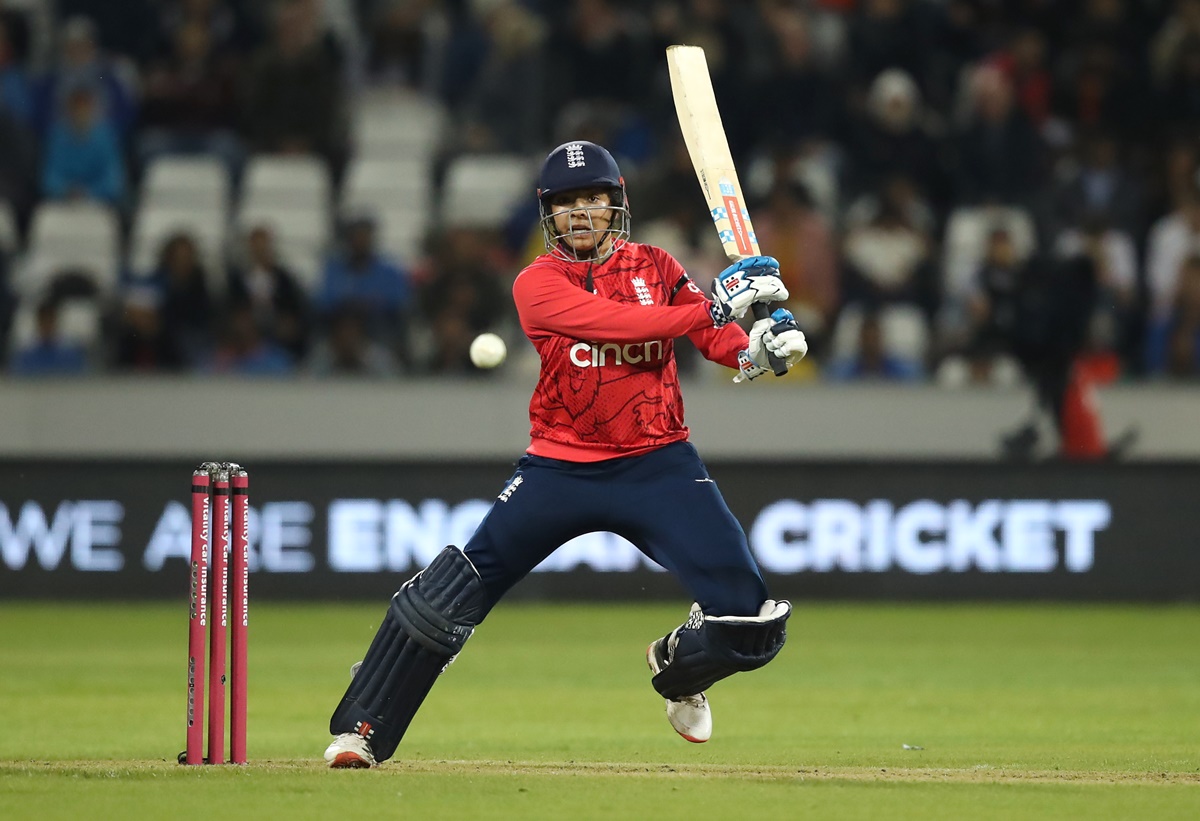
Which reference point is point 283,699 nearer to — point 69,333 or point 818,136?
point 69,333

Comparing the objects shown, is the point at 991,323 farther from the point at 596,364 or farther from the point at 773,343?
the point at 773,343

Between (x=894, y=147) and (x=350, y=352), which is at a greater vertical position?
(x=894, y=147)

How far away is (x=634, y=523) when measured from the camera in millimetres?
6266

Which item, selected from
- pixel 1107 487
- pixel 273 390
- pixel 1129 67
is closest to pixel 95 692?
pixel 273 390

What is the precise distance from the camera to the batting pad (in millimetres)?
6215

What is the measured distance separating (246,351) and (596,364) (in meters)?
7.95

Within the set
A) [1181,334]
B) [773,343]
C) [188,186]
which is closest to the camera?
[773,343]

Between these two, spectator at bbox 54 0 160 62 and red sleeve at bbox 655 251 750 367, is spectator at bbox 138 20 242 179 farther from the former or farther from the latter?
red sleeve at bbox 655 251 750 367

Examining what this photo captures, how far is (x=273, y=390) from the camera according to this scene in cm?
1380

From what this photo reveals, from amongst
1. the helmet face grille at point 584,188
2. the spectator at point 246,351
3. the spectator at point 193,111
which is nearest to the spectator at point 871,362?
the spectator at point 246,351

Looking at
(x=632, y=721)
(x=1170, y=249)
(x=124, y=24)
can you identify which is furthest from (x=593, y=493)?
(x=124, y=24)

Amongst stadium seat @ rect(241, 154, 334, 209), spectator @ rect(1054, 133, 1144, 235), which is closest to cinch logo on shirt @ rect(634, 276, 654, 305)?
spectator @ rect(1054, 133, 1144, 235)

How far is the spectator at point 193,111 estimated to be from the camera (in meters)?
15.3

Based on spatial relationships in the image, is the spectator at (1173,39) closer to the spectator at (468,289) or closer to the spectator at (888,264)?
the spectator at (888,264)
